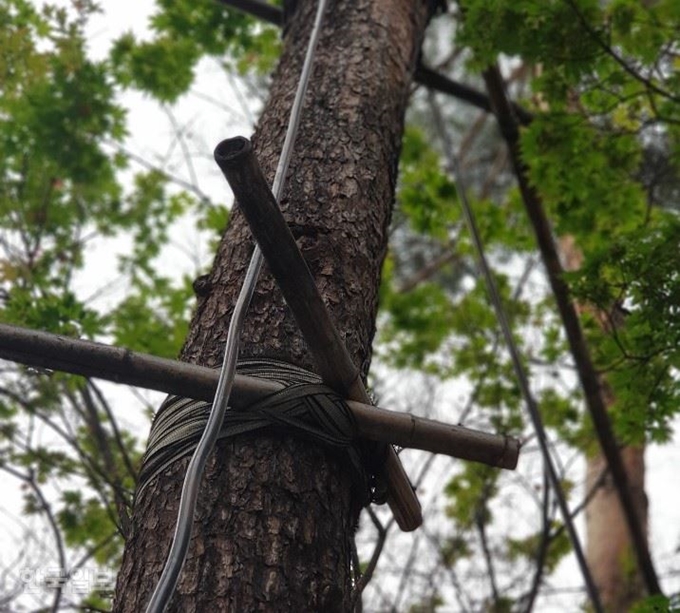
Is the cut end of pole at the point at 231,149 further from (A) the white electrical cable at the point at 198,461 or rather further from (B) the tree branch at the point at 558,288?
(B) the tree branch at the point at 558,288

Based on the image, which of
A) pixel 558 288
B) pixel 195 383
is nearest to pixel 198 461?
pixel 195 383

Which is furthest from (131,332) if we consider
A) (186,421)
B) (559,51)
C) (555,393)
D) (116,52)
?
(555,393)

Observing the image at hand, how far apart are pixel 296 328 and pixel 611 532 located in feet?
21.0

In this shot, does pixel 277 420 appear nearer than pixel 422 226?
Yes

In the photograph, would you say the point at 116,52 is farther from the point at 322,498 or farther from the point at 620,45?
the point at 322,498

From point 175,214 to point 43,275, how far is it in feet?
7.65

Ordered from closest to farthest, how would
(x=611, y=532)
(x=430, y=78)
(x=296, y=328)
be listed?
(x=296, y=328) < (x=430, y=78) < (x=611, y=532)

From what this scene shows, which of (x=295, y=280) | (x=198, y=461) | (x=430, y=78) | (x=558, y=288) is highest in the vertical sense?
(x=430, y=78)

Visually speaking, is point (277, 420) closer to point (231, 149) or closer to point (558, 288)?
point (231, 149)

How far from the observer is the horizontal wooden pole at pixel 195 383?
1.17 meters

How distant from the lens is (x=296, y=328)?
146 cm

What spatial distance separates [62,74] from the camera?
441 cm

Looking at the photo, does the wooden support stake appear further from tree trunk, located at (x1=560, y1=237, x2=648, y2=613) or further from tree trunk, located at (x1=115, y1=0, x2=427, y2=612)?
tree trunk, located at (x1=560, y1=237, x2=648, y2=613)

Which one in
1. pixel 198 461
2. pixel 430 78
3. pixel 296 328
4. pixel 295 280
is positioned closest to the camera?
pixel 198 461
